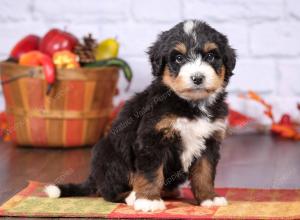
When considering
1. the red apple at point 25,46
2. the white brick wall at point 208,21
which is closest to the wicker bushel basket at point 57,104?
the red apple at point 25,46

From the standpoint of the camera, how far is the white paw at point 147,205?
2.93 meters

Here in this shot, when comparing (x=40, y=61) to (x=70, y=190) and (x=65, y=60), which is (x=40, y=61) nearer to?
(x=65, y=60)

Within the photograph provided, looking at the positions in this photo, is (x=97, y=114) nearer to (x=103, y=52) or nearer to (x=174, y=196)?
(x=103, y=52)

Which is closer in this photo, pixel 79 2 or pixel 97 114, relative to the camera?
pixel 97 114

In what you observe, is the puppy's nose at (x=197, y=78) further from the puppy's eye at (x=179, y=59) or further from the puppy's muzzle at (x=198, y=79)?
the puppy's eye at (x=179, y=59)

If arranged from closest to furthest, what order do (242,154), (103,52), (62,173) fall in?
1. (62,173)
2. (242,154)
3. (103,52)

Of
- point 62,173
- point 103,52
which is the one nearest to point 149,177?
point 62,173

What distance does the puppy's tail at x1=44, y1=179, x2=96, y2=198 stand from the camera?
3303 millimetres

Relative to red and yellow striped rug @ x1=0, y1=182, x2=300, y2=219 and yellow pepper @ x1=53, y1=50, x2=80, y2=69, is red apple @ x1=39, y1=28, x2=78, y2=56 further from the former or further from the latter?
red and yellow striped rug @ x1=0, y1=182, x2=300, y2=219

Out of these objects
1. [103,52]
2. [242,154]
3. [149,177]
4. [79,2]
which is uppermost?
[79,2]

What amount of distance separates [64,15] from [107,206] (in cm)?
290

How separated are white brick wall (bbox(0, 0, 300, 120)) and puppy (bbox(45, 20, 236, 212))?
2410 mm

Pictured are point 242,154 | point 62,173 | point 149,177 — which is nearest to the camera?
point 149,177

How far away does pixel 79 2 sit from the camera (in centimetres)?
559
